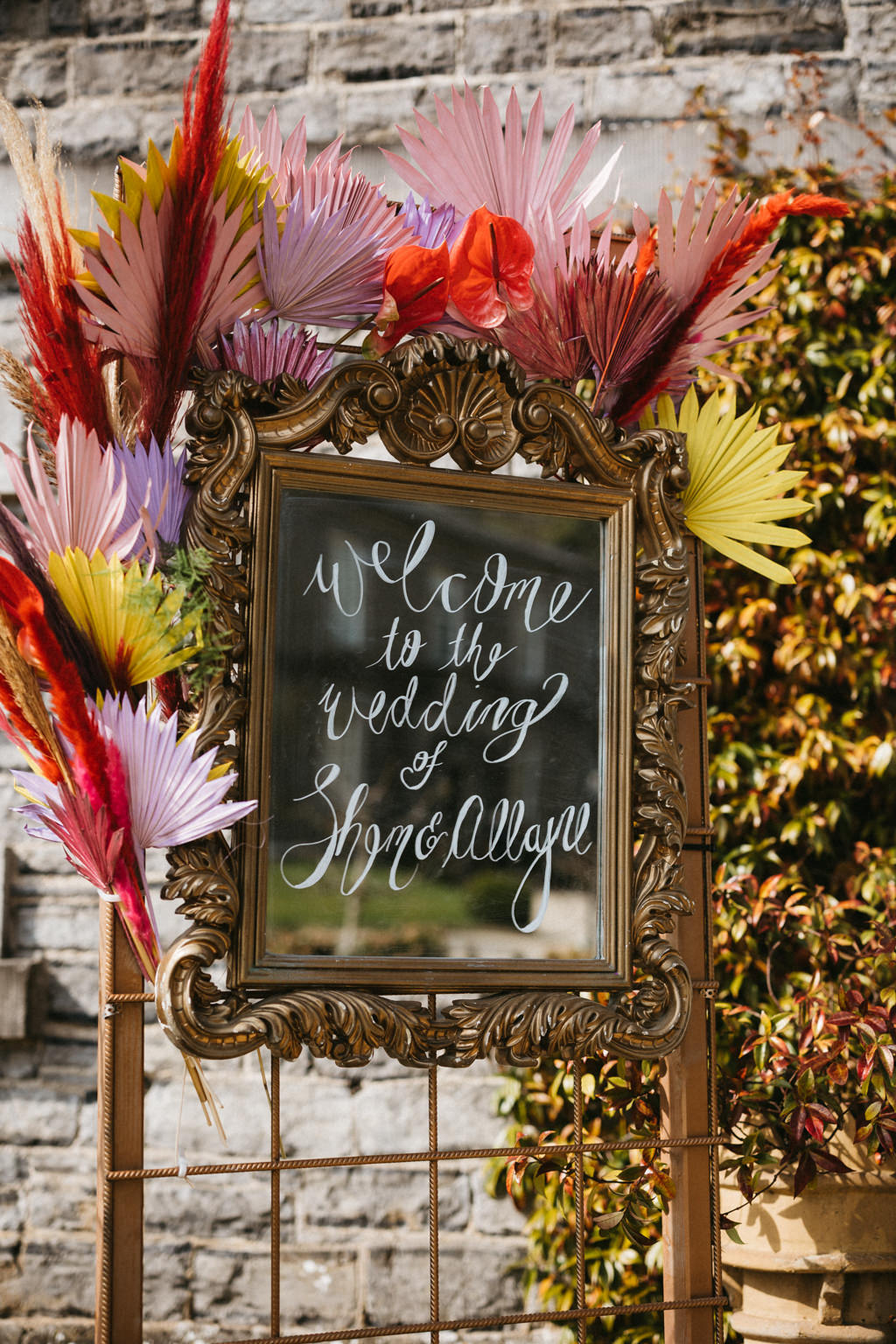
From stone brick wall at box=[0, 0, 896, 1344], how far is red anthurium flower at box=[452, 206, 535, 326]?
129 centimetres

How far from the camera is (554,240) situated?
1499 mm

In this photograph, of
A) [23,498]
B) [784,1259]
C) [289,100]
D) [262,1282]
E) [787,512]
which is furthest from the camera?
[289,100]

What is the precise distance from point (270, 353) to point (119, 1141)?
1.03 meters

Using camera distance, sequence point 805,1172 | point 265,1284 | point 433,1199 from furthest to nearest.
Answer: point 265,1284 → point 805,1172 → point 433,1199

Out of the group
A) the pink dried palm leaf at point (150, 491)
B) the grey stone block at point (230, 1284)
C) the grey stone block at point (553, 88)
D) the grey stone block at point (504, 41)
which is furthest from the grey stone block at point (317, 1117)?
the grey stone block at point (504, 41)

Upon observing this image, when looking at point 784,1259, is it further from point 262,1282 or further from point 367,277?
point 367,277

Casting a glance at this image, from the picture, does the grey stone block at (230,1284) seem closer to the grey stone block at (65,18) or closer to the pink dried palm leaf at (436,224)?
the pink dried palm leaf at (436,224)

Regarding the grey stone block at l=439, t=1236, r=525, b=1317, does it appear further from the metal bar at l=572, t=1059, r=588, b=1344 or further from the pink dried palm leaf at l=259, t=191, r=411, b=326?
the pink dried palm leaf at l=259, t=191, r=411, b=326

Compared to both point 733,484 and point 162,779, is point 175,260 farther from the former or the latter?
point 733,484

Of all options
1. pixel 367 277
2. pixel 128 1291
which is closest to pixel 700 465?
pixel 367 277

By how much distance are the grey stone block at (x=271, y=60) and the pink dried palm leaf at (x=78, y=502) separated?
5.98ft

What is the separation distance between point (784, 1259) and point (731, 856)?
814mm

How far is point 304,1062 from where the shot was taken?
95.9 inches

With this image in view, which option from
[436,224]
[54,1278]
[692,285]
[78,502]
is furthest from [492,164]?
[54,1278]
